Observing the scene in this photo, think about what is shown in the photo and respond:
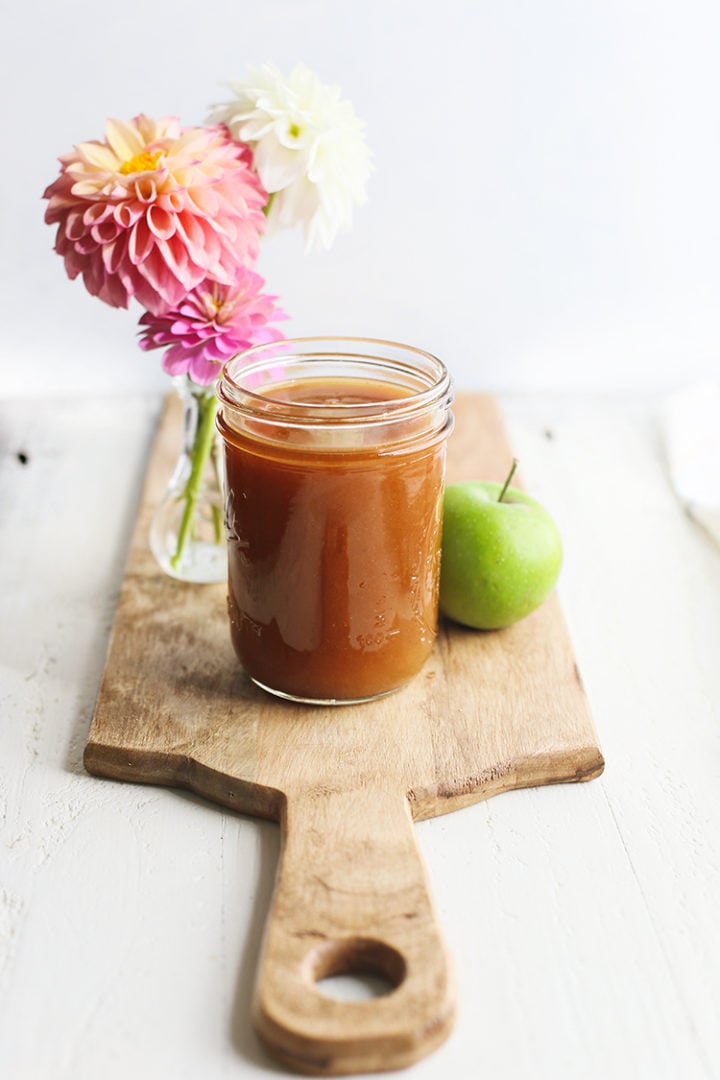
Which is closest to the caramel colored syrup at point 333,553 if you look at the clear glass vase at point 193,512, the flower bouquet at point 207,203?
the flower bouquet at point 207,203

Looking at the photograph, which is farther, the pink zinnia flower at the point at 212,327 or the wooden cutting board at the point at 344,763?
the pink zinnia flower at the point at 212,327

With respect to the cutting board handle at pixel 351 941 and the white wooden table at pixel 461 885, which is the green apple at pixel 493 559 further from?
the cutting board handle at pixel 351 941

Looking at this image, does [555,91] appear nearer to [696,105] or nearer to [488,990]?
[696,105]

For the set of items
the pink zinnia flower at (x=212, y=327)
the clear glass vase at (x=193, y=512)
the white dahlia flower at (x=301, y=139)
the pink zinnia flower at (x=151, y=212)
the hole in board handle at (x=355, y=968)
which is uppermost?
the white dahlia flower at (x=301, y=139)

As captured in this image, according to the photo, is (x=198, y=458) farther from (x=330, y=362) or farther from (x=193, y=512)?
(x=330, y=362)

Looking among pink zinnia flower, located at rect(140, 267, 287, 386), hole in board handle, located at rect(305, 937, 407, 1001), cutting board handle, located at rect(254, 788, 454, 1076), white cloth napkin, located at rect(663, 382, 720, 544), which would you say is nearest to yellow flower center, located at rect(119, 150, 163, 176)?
pink zinnia flower, located at rect(140, 267, 287, 386)
